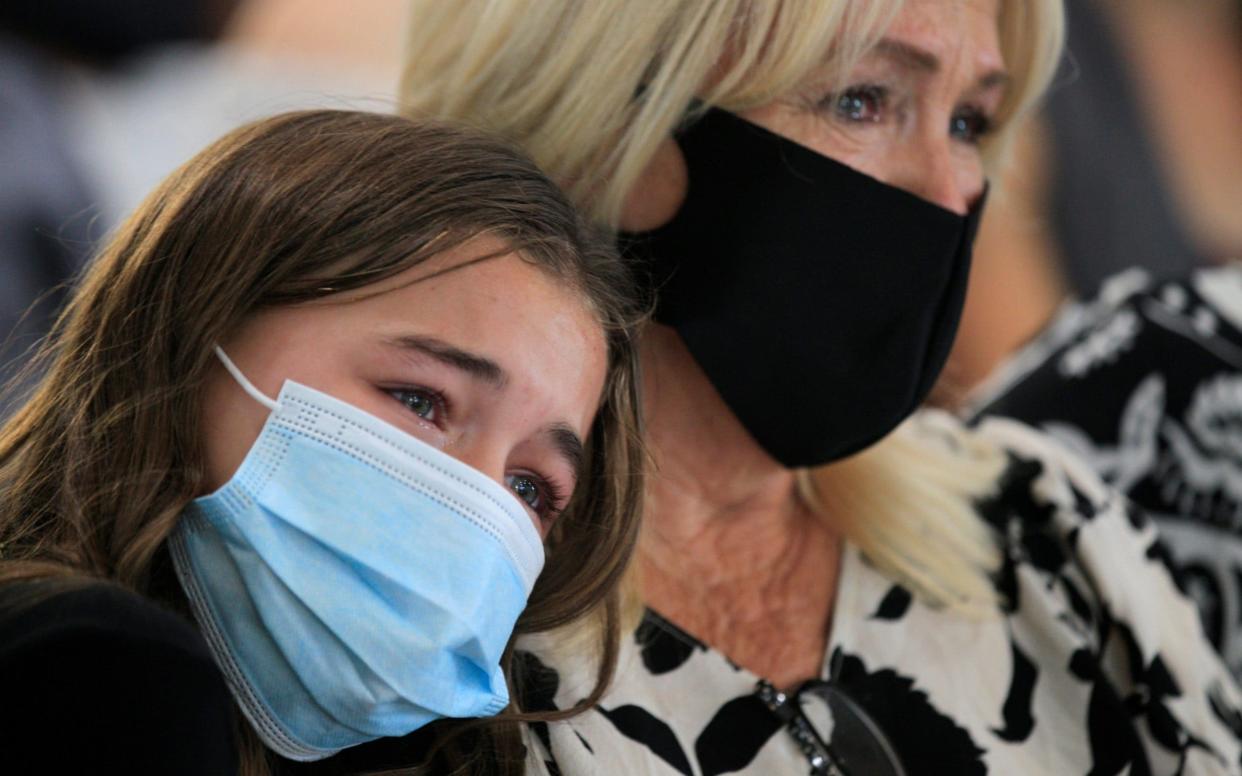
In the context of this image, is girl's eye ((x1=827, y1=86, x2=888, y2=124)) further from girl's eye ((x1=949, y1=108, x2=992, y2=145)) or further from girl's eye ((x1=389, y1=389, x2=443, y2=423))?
girl's eye ((x1=389, y1=389, x2=443, y2=423))

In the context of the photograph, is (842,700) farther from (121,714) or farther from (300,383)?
(121,714)

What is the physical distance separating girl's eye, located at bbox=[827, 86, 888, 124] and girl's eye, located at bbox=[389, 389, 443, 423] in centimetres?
58

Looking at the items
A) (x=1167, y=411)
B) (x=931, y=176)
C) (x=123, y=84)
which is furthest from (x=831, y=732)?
(x=123, y=84)

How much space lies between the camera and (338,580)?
104 centimetres

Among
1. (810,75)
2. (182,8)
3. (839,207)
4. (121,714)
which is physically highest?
(810,75)

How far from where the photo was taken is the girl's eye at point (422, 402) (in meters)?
1.12

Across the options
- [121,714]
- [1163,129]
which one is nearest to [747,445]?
[121,714]

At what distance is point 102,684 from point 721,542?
0.89 metres

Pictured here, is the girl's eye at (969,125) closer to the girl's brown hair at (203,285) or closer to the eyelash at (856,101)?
the eyelash at (856,101)

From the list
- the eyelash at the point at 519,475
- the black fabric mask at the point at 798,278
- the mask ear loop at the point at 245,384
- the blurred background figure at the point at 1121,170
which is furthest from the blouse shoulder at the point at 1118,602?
the blurred background figure at the point at 1121,170

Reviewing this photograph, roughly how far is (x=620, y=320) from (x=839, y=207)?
0.92ft

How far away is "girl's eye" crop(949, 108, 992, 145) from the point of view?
161 cm

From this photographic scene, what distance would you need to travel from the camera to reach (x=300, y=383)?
1076 millimetres

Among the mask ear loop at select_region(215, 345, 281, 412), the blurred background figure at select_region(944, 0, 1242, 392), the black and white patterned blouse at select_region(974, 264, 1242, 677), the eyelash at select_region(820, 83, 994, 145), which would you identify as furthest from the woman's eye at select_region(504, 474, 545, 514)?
the blurred background figure at select_region(944, 0, 1242, 392)
